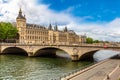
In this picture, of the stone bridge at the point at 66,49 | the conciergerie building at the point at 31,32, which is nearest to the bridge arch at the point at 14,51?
the stone bridge at the point at 66,49

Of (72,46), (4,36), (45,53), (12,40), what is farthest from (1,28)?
(72,46)

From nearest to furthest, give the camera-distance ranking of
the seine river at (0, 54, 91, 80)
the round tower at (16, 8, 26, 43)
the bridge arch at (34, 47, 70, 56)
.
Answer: the seine river at (0, 54, 91, 80), the bridge arch at (34, 47, 70, 56), the round tower at (16, 8, 26, 43)

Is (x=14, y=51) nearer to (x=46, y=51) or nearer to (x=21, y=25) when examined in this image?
(x=46, y=51)

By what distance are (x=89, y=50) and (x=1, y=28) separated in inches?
2774

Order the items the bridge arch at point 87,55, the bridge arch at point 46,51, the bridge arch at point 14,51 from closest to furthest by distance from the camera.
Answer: the bridge arch at point 87,55 < the bridge arch at point 46,51 < the bridge arch at point 14,51

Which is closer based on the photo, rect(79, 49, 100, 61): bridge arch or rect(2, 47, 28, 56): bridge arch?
rect(79, 49, 100, 61): bridge arch

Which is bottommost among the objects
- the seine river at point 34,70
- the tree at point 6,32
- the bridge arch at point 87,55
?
the seine river at point 34,70

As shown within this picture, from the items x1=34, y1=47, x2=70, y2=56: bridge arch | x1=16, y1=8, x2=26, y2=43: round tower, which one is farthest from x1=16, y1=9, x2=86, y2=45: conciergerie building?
x1=34, y1=47, x2=70, y2=56: bridge arch

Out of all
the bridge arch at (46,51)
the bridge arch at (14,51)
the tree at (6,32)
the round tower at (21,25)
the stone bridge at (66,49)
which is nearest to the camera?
the stone bridge at (66,49)

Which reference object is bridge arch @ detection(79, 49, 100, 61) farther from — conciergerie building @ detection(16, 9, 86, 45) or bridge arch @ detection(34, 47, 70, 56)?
conciergerie building @ detection(16, 9, 86, 45)

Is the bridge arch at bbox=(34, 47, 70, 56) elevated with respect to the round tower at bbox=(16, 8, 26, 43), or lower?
lower

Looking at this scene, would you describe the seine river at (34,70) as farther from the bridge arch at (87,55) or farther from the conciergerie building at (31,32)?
the conciergerie building at (31,32)

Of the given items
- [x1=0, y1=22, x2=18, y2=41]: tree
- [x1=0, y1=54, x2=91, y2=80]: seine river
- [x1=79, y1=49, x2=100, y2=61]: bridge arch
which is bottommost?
[x1=0, y1=54, x2=91, y2=80]: seine river

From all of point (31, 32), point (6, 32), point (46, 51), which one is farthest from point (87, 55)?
point (31, 32)
